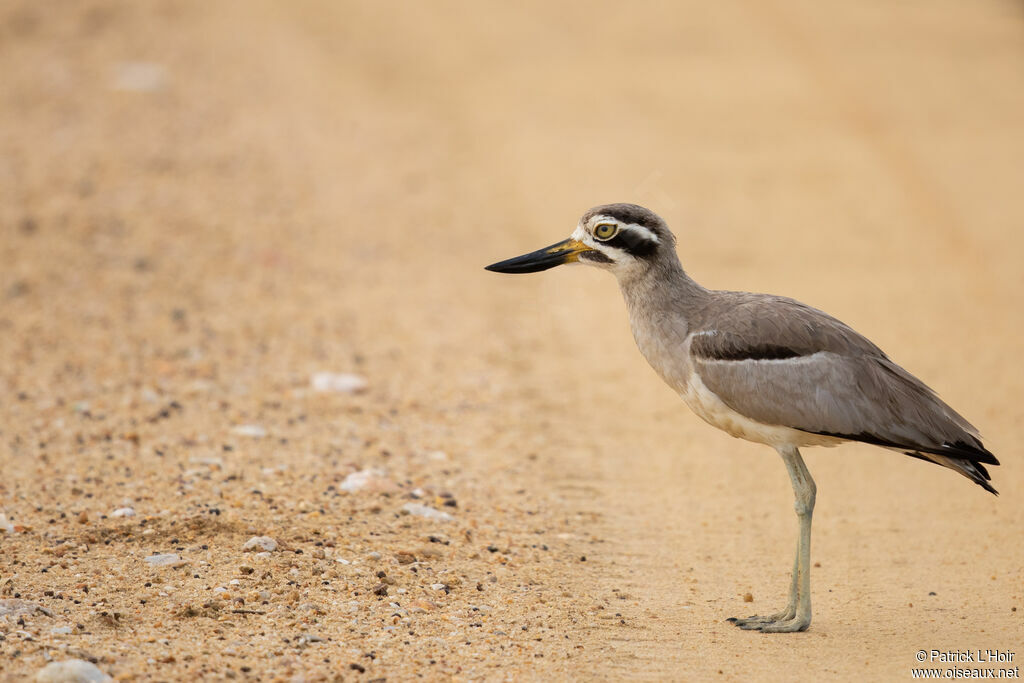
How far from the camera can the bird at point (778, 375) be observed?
5.54 metres

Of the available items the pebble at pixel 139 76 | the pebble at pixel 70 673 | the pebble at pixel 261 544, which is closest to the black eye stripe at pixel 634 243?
the pebble at pixel 261 544

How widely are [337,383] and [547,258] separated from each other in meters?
3.07

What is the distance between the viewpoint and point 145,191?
1270cm

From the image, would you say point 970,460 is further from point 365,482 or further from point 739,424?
point 365,482

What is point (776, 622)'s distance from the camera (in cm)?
557

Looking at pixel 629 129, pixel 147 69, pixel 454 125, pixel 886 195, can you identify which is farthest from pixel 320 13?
pixel 886 195

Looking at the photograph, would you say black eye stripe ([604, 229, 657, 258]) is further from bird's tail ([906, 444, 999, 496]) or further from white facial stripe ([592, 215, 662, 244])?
bird's tail ([906, 444, 999, 496])

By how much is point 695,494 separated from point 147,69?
12.4m

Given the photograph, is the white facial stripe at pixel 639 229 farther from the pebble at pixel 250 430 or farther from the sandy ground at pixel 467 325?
the pebble at pixel 250 430

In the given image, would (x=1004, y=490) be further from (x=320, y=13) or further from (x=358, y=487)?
(x=320, y=13)

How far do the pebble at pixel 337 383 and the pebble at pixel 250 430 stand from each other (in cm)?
88

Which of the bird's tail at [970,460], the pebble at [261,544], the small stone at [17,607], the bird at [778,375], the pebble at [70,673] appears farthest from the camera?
the pebble at [261,544]

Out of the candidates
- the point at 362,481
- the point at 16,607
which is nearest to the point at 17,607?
the point at 16,607

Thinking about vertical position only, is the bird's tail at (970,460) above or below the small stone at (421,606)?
above
